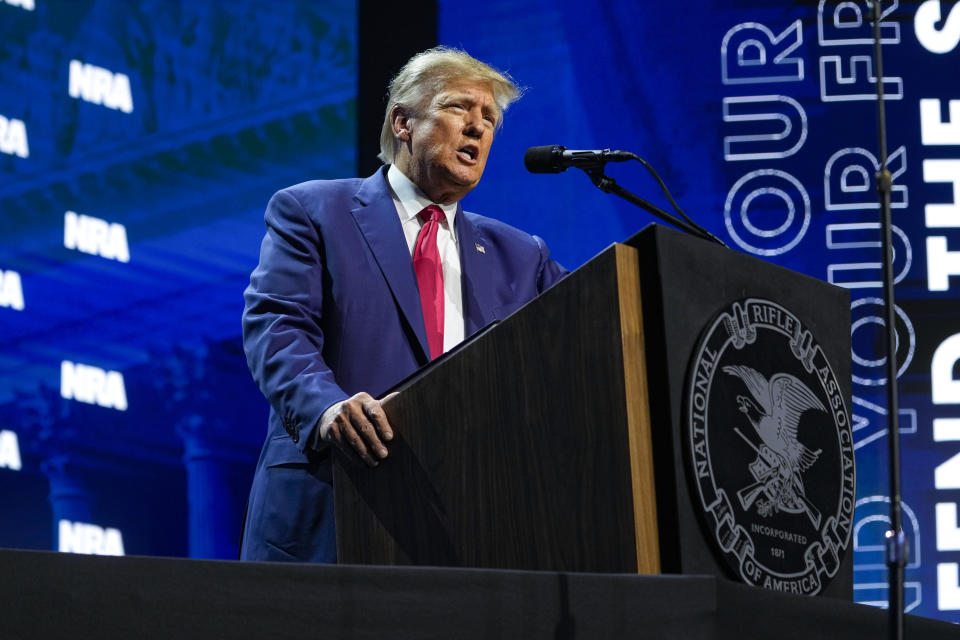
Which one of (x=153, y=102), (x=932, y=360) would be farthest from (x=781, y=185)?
(x=153, y=102)

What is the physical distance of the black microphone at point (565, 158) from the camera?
199 cm

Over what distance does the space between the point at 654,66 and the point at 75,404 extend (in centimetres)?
223

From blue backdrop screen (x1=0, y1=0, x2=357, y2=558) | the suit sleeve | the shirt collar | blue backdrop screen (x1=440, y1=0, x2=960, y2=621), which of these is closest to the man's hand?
the suit sleeve

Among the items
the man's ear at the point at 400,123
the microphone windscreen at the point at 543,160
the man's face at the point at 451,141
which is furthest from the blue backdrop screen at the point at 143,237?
the microphone windscreen at the point at 543,160

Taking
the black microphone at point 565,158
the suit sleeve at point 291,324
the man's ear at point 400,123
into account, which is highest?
the man's ear at point 400,123

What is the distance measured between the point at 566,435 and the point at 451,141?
41.5 inches

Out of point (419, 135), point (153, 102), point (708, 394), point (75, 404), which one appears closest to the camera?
point (708, 394)

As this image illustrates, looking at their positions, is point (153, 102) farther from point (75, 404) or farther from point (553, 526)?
point (553, 526)

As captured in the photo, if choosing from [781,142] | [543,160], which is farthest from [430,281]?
[781,142]

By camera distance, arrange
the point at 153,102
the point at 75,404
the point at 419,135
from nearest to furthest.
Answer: the point at 419,135 < the point at 75,404 < the point at 153,102

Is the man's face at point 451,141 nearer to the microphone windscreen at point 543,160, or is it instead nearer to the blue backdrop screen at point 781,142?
the microphone windscreen at point 543,160

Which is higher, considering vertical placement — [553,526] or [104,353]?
[104,353]

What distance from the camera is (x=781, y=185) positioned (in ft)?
13.4

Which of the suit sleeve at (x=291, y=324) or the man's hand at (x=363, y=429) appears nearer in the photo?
the man's hand at (x=363, y=429)
